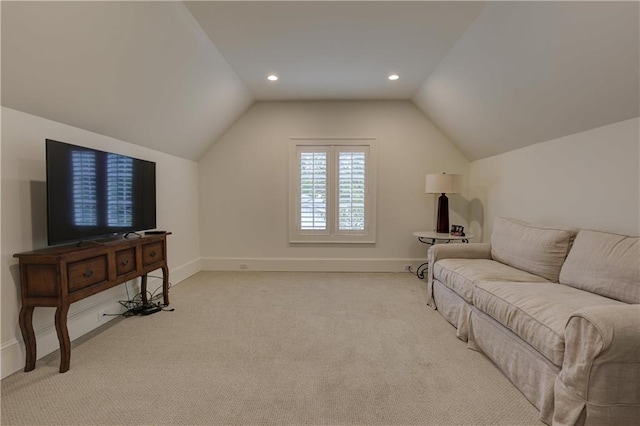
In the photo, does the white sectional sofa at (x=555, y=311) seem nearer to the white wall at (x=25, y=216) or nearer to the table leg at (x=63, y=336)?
the table leg at (x=63, y=336)

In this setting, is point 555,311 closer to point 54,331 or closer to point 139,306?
point 54,331

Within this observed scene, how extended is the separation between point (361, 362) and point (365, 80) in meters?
3.30

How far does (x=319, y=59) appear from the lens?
3.23 meters

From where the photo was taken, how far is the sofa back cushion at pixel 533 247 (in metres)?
2.39

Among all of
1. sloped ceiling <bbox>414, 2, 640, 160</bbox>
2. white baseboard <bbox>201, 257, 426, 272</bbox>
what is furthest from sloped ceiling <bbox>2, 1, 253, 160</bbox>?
sloped ceiling <bbox>414, 2, 640, 160</bbox>

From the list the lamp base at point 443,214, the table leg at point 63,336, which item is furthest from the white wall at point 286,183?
the table leg at point 63,336

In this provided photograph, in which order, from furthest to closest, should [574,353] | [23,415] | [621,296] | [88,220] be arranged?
[88,220], [621,296], [23,415], [574,353]

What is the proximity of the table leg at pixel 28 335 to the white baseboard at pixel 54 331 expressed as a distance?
2.4 inches

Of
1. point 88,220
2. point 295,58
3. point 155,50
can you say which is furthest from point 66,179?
point 295,58

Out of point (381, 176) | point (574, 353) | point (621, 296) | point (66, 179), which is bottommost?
point (574, 353)

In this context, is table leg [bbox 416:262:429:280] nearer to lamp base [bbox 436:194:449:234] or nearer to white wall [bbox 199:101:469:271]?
white wall [bbox 199:101:469:271]

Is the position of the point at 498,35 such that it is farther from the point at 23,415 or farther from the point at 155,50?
the point at 23,415

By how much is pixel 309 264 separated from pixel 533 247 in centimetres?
304

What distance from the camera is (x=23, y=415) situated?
1.59 m
